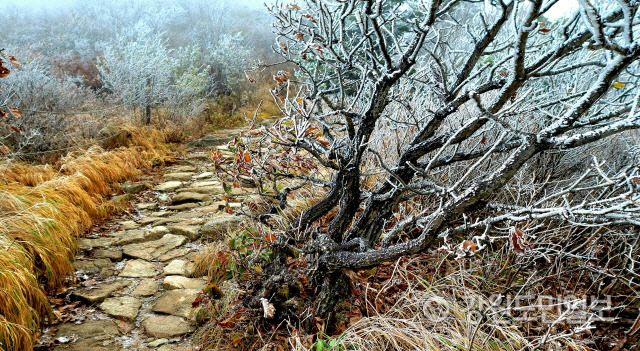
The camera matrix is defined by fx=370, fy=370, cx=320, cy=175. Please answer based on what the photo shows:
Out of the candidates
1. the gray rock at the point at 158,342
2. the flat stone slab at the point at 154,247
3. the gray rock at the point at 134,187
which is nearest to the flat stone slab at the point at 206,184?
the gray rock at the point at 134,187

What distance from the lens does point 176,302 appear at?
2.93 m

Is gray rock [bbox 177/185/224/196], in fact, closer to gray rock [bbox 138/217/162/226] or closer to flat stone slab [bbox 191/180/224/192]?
flat stone slab [bbox 191/180/224/192]

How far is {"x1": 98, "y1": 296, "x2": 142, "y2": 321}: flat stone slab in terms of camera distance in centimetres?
276

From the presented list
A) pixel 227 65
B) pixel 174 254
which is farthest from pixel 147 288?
pixel 227 65

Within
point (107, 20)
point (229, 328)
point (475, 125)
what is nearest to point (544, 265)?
point (475, 125)

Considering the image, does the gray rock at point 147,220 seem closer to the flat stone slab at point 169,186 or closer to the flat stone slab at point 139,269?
the flat stone slab at point 139,269

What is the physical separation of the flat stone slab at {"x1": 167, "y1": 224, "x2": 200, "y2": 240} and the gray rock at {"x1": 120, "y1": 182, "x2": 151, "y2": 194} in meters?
1.37

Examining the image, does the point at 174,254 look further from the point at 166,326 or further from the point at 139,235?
the point at 166,326

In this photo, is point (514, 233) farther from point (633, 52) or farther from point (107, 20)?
point (107, 20)

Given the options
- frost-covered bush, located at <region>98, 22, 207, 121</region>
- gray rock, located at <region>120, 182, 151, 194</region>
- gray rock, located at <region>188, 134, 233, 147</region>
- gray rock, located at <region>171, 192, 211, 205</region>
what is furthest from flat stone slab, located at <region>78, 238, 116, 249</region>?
frost-covered bush, located at <region>98, 22, 207, 121</region>

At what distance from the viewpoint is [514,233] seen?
124 cm

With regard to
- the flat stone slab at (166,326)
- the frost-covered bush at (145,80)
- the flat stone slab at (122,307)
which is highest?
the frost-covered bush at (145,80)

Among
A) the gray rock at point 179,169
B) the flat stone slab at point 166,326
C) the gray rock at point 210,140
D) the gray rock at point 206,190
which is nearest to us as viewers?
the flat stone slab at point 166,326

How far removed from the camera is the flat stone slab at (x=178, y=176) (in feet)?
19.3
